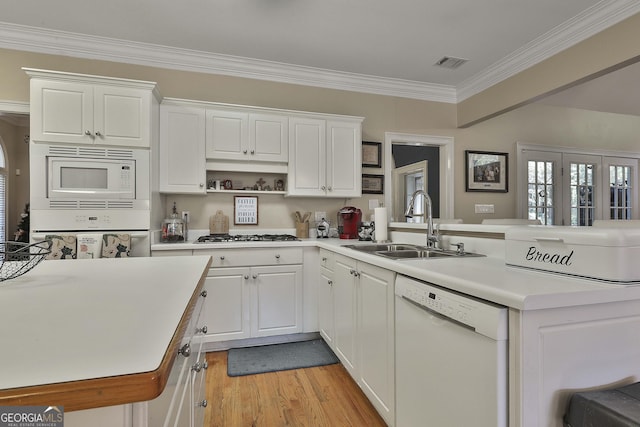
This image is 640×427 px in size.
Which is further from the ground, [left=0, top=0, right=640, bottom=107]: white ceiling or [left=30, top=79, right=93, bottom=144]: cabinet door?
[left=0, top=0, right=640, bottom=107]: white ceiling

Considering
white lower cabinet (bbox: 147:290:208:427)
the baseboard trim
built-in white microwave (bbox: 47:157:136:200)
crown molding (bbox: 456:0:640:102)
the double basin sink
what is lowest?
the baseboard trim

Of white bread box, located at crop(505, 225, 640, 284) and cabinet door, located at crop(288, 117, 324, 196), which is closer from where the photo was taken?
white bread box, located at crop(505, 225, 640, 284)

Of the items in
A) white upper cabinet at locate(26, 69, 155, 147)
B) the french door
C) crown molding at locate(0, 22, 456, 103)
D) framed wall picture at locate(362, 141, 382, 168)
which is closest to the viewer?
white upper cabinet at locate(26, 69, 155, 147)

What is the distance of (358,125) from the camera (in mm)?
3273

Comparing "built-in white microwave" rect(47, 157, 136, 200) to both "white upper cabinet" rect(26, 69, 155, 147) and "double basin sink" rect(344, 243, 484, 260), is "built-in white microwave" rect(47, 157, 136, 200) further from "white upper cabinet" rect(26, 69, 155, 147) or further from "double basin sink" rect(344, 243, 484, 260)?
"double basin sink" rect(344, 243, 484, 260)

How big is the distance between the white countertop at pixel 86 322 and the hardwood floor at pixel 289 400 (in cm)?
113

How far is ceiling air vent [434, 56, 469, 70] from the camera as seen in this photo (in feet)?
10.3

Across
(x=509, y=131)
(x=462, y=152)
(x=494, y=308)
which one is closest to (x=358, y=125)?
(x=462, y=152)

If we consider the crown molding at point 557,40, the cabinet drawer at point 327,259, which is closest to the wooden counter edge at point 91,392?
the cabinet drawer at point 327,259

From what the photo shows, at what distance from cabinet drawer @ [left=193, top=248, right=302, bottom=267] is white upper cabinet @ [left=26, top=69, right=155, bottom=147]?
1.06 m

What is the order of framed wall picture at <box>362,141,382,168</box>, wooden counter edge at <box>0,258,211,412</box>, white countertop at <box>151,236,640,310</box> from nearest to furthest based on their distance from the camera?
wooden counter edge at <box>0,258,211,412</box> → white countertop at <box>151,236,640,310</box> → framed wall picture at <box>362,141,382,168</box>

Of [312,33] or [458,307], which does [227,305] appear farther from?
[312,33]

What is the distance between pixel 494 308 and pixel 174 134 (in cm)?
275

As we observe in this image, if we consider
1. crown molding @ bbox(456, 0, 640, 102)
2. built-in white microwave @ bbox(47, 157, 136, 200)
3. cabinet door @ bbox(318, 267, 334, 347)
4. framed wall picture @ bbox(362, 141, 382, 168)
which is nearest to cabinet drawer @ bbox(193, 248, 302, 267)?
cabinet door @ bbox(318, 267, 334, 347)
